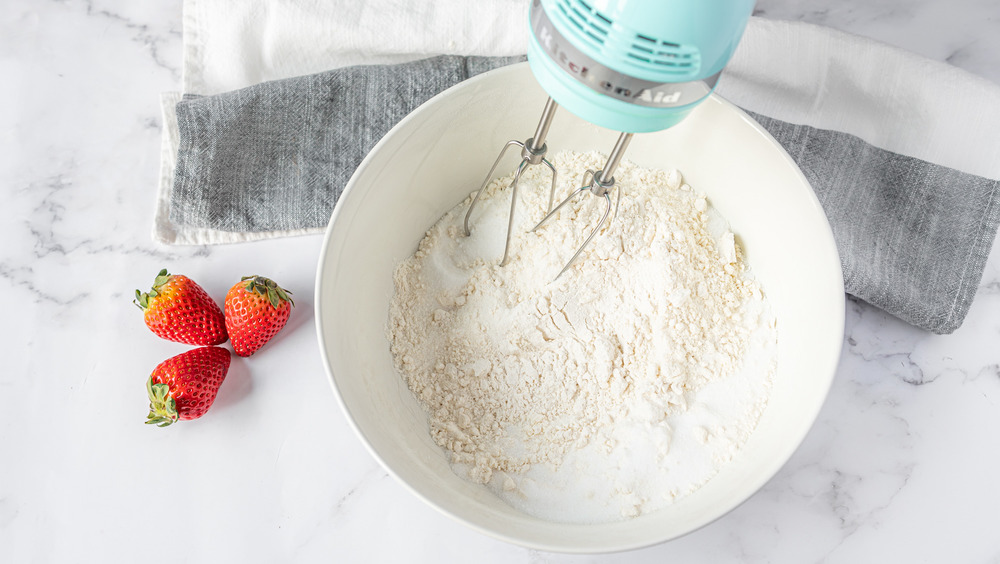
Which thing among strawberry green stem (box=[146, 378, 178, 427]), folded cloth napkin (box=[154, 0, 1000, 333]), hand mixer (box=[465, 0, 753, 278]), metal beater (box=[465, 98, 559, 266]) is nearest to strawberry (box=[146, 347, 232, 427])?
strawberry green stem (box=[146, 378, 178, 427])

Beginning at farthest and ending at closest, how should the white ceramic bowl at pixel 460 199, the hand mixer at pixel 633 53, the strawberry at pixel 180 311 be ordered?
1. the strawberry at pixel 180 311
2. the white ceramic bowl at pixel 460 199
3. the hand mixer at pixel 633 53

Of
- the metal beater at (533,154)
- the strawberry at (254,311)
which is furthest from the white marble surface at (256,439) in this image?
the metal beater at (533,154)

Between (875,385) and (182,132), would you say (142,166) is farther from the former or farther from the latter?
(875,385)

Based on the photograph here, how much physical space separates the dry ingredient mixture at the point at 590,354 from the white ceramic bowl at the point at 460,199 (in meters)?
0.02

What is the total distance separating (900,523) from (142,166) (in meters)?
0.97

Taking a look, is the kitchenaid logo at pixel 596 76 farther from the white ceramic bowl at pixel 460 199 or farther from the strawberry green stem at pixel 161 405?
the strawberry green stem at pixel 161 405

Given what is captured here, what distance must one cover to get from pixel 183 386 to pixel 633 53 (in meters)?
0.55

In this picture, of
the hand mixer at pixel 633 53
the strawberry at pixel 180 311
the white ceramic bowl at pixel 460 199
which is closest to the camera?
the hand mixer at pixel 633 53

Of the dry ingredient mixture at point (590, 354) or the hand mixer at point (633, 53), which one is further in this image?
the dry ingredient mixture at point (590, 354)

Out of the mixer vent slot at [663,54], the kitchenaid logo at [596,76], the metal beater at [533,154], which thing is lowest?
the metal beater at [533,154]

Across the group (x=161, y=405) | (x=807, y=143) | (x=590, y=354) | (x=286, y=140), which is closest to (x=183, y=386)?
(x=161, y=405)

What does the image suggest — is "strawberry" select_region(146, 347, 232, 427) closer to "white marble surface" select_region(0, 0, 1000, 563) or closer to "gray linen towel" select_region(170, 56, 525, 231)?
"white marble surface" select_region(0, 0, 1000, 563)

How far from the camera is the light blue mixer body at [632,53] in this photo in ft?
1.41

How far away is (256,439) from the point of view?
0.74m
